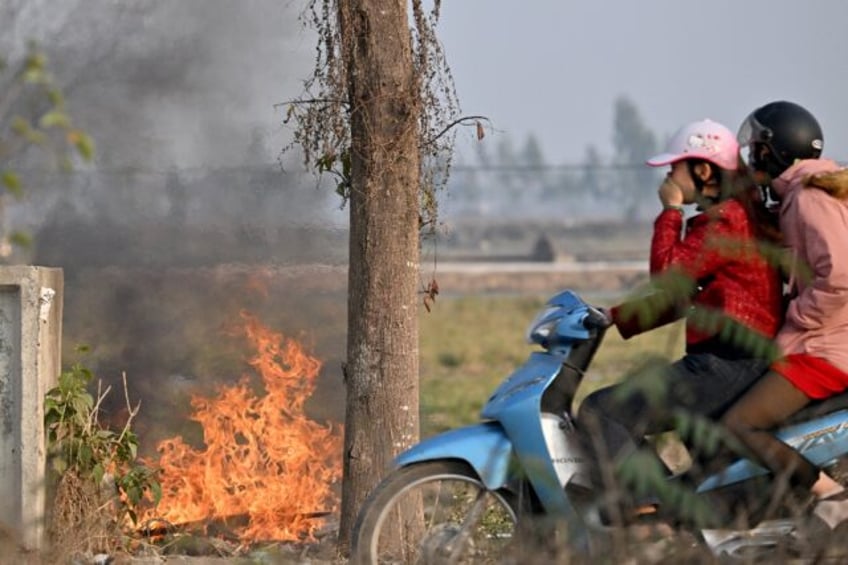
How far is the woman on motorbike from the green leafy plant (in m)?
2.75

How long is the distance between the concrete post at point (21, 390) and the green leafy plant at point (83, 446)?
8 centimetres

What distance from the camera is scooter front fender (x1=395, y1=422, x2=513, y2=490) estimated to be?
583 centimetres

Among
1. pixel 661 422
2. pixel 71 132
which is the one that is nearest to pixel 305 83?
pixel 661 422

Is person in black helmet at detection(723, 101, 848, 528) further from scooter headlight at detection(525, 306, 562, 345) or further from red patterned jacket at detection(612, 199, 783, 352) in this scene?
scooter headlight at detection(525, 306, 562, 345)

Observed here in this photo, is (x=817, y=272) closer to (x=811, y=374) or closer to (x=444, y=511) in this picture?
(x=811, y=374)

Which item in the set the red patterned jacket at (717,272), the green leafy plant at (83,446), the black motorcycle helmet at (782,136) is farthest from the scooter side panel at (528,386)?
the green leafy plant at (83,446)

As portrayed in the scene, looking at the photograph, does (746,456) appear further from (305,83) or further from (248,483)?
(248,483)

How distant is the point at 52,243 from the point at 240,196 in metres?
1.25

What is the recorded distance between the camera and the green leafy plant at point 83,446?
24.6 ft

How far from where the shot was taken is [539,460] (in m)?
5.70

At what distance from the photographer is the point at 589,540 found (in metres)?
5.16

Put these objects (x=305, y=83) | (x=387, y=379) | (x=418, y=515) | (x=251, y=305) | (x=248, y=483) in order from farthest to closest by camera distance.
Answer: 1. (x=251, y=305)
2. (x=248, y=483)
3. (x=305, y=83)
4. (x=387, y=379)
5. (x=418, y=515)

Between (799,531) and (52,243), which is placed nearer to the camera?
(799,531)

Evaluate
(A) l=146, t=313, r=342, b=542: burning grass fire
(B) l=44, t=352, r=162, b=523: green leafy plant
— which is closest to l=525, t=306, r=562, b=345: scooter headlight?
(B) l=44, t=352, r=162, b=523: green leafy plant
